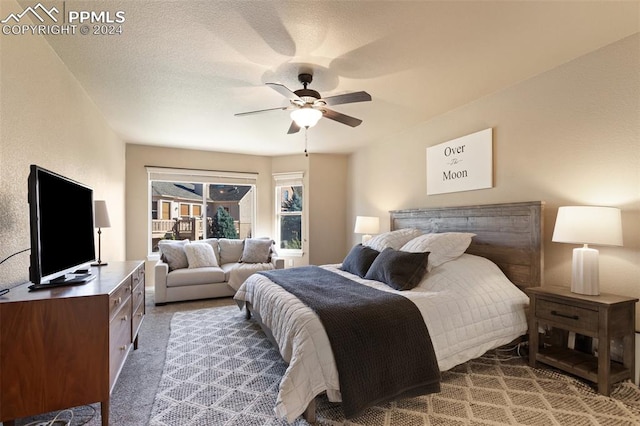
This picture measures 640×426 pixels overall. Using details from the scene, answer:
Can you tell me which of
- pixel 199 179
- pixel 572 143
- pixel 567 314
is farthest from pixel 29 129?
pixel 572 143

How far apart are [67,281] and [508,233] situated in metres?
3.55

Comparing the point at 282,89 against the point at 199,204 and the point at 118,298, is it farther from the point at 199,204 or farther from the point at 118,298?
the point at 199,204

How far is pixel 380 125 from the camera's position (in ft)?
13.7

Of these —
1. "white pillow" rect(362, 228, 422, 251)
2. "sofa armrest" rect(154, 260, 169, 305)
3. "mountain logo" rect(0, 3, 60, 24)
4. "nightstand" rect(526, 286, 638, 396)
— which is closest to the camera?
"mountain logo" rect(0, 3, 60, 24)

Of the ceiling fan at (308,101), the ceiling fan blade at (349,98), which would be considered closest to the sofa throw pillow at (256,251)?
the ceiling fan at (308,101)

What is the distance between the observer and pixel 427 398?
2.06m

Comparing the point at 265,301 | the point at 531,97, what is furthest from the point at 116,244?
the point at 531,97

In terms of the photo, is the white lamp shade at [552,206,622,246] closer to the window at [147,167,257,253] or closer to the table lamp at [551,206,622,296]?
the table lamp at [551,206,622,296]

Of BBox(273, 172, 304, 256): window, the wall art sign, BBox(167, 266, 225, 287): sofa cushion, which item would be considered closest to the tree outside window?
BBox(273, 172, 304, 256): window

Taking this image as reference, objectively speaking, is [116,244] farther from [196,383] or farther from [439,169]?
[439,169]

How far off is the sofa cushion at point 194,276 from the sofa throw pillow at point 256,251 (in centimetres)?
55

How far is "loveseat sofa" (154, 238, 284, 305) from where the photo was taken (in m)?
4.34

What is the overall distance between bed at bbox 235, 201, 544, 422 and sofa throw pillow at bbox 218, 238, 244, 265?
1878mm

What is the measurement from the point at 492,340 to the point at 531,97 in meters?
2.22
